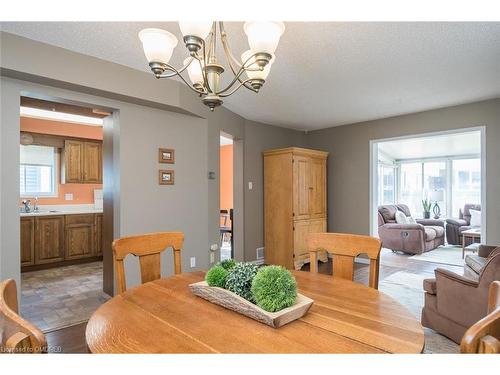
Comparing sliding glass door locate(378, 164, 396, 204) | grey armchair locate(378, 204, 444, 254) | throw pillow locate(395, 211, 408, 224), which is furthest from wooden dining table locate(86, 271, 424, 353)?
sliding glass door locate(378, 164, 396, 204)

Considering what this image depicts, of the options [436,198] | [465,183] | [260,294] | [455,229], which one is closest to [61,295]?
[260,294]

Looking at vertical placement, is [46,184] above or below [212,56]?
below

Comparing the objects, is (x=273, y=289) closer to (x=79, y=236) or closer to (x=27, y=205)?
(x=79, y=236)

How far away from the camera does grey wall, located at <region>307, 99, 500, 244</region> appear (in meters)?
3.88

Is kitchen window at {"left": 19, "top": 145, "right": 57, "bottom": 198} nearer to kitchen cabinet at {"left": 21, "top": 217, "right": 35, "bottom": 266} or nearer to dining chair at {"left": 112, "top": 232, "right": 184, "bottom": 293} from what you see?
kitchen cabinet at {"left": 21, "top": 217, "right": 35, "bottom": 266}

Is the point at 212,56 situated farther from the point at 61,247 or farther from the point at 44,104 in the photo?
the point at 61,247

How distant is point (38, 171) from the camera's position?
520 cm

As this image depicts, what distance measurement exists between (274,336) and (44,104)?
3.83 metres

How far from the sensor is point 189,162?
3604 mm

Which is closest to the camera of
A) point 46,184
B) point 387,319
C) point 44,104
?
point 387,319

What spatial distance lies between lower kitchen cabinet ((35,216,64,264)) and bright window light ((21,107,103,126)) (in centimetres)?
167

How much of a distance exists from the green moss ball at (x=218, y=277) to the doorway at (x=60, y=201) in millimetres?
2840

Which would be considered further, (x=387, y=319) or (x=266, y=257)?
(x=266, y=257)
